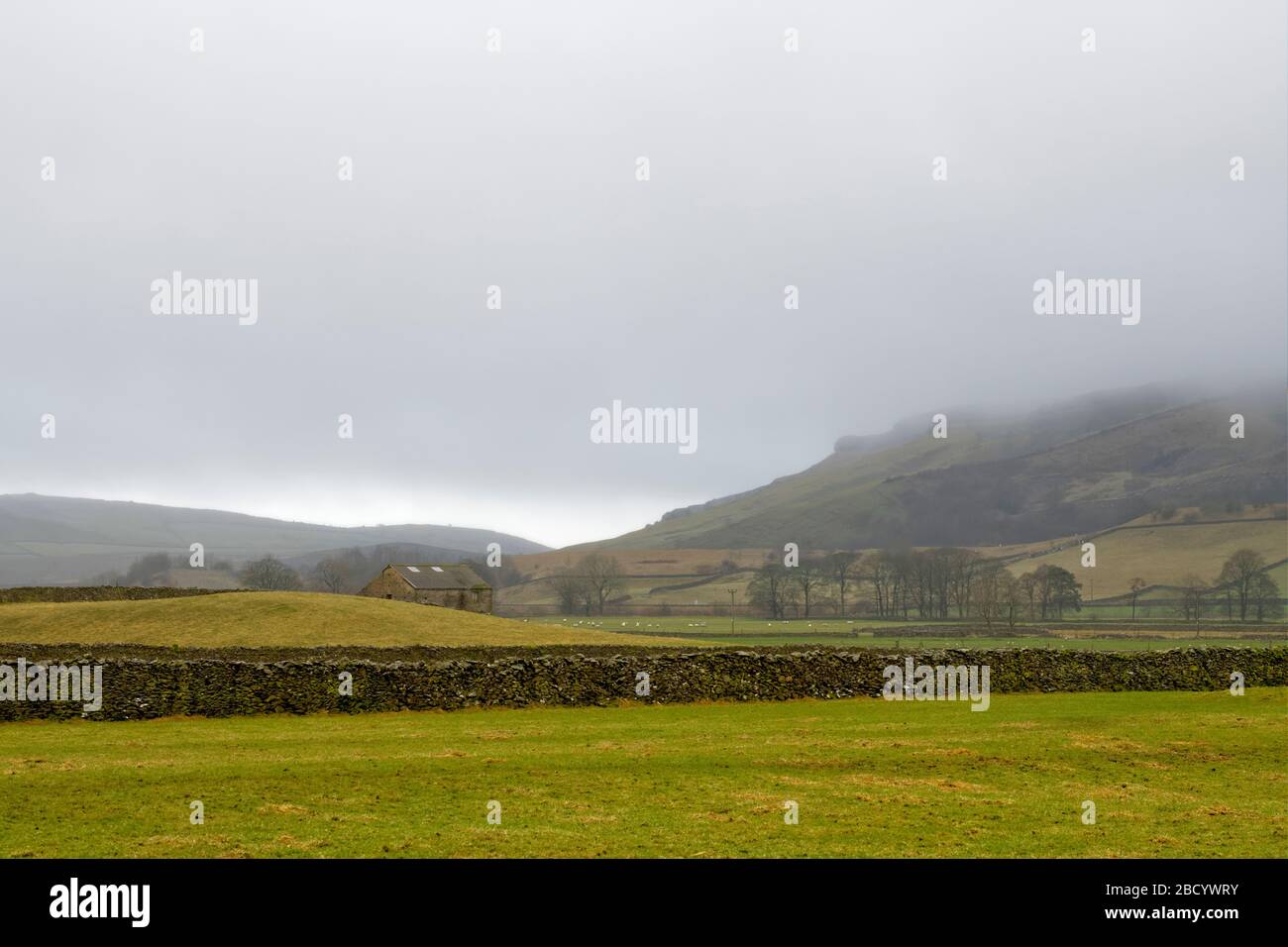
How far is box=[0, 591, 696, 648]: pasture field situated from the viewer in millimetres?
68312

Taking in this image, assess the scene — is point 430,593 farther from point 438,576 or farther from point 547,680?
point 547,680

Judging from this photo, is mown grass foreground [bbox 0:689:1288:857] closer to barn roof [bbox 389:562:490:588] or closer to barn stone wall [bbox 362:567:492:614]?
barn stone wall [bbox 362:567:492:614]

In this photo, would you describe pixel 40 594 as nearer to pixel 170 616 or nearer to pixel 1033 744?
pixel 170 616

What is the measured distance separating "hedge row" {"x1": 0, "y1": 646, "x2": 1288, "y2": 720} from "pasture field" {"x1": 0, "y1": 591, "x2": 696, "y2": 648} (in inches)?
966

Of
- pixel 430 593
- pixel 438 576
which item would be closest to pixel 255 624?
pixel 430 593

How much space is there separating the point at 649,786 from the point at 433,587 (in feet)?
294

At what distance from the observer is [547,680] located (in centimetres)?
4406

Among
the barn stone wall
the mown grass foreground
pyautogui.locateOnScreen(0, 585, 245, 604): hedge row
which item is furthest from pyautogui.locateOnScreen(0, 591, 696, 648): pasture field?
the mown grass foreground

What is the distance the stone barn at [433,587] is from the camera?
362 ft

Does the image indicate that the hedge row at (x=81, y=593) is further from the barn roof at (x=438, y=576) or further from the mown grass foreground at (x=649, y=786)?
the mown grass foreground at (x=649, y=786)

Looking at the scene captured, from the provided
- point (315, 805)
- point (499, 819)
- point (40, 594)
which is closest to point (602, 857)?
point (499, 819)

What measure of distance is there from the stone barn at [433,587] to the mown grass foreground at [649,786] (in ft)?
236
